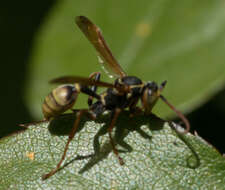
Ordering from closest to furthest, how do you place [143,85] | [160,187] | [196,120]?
[160,187]
[143,85]
[196,120]

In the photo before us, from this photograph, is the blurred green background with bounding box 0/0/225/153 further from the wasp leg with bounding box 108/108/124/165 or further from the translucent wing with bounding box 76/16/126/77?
the wasp leg with bounding box 108/108/124/165

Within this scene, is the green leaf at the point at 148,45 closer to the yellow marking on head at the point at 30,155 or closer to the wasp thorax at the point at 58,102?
the wasp thorax at the point at 58,102

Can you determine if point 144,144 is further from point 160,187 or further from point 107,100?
point 107,100

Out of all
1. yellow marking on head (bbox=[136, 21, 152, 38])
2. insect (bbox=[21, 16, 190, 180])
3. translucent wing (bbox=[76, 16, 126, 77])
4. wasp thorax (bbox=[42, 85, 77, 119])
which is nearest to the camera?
insect (bbox=[21, 16, 190, 180])

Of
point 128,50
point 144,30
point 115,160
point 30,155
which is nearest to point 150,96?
point 115,160

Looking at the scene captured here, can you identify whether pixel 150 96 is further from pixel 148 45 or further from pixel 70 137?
pixel 148 45

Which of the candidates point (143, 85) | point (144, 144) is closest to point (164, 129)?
point (144, 144)

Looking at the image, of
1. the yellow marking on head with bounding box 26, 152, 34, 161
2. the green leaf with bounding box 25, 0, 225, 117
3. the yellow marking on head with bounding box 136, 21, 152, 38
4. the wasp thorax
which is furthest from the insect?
the yellow marking on head with bounding box 136, 21, 152, 38
